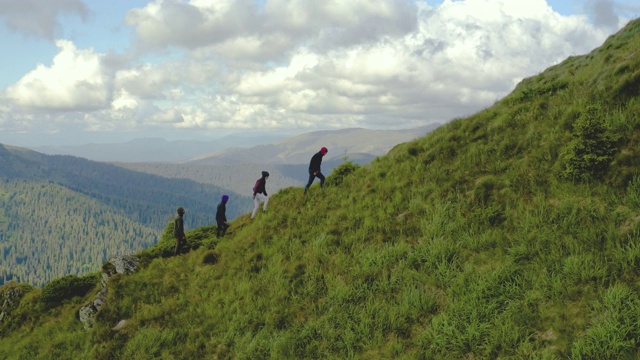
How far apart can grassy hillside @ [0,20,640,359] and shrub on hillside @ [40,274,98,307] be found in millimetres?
491

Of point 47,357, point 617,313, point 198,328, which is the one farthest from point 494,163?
point 47,357

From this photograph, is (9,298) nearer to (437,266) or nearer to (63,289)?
(63,289)

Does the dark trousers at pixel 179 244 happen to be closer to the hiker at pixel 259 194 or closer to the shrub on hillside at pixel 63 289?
the hiker at pixel 259 194

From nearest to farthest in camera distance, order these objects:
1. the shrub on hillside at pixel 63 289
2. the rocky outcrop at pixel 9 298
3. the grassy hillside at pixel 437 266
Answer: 1. the grassy hillside at pixel 437 266
2. the shrub on hillside at pixel 63 289
3. the rocky outcrop at pixel 9 298

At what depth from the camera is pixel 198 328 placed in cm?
1073

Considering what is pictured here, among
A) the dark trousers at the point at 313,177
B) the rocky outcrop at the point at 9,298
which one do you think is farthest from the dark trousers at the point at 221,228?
the rocky outcrop at the point at 9,298

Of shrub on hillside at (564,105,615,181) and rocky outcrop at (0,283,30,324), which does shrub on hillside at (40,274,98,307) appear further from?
shrub on hillside at (564,105,615,181)

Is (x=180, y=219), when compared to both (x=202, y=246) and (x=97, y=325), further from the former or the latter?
(x=97, y=325)

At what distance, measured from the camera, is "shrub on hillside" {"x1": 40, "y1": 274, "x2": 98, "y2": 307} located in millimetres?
15992

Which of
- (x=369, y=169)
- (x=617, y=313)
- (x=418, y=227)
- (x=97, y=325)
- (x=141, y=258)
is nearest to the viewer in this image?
(x=617, y=313)

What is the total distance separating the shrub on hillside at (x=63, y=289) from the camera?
16.0m

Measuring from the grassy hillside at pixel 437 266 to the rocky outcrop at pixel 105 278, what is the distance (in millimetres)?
387

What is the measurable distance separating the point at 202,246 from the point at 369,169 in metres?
8.89

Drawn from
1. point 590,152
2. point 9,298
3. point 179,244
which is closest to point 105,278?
point 179,244
